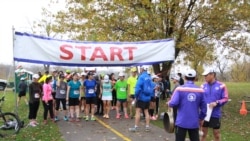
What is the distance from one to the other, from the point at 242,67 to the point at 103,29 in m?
69.8

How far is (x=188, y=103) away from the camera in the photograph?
673 centimetres

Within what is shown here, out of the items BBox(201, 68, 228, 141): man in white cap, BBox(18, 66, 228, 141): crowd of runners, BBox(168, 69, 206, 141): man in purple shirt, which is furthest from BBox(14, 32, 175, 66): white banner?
BBox(168, 69, 206, 141): man in purple shirt

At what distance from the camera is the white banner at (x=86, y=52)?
11750 mm

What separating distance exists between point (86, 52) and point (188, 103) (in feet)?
21.3

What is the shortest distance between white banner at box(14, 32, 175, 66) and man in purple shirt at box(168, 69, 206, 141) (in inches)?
243

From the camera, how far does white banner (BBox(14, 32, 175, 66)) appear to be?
11750 mm

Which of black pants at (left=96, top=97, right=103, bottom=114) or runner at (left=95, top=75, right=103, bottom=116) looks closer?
runner at (left=95, top=75, right=103, bottom=116)

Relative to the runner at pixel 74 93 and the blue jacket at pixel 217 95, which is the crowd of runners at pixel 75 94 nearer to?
the runner at pixel 74 93

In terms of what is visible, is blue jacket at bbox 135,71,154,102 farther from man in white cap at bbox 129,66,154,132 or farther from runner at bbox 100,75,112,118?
runner at bbox 100,75,112,118

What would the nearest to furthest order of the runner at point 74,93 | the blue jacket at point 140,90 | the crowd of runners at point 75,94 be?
the blue jacket at point 140,90
the crowd of runners at point 75,94
the runner at point 74,93

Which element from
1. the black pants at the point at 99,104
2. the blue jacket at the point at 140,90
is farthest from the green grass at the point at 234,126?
the black pants at the point at 99,104

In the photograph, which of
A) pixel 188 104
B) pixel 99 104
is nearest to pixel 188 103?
pixel 188 104

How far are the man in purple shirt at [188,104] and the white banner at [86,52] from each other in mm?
6168

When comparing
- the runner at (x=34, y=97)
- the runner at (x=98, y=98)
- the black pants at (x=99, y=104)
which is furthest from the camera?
the black pants at (x=99, y=104)
